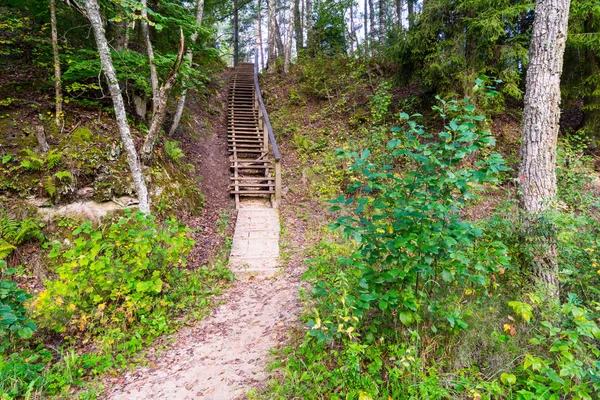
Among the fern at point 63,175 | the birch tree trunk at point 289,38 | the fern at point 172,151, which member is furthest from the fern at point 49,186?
the birch tree trunk at point 289,38

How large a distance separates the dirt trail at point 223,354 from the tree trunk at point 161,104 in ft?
11.5

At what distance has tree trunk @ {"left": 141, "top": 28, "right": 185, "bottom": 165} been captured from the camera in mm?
5227

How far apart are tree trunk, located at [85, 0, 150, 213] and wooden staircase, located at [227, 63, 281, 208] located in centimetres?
268

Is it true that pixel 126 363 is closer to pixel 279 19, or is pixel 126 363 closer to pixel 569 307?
pixel 569 307

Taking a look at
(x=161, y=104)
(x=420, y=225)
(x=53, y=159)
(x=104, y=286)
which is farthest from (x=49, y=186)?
(x=420, y=225)

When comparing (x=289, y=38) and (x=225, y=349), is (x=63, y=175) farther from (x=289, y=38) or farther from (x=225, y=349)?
(x=289, y=38)

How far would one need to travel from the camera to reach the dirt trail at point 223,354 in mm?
2598

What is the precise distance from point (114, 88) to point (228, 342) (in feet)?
14.0

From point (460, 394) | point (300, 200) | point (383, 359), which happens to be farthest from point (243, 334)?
point (300, 200)

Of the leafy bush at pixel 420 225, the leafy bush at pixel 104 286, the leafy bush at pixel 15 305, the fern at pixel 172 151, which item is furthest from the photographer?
the fern at pixel 172 151

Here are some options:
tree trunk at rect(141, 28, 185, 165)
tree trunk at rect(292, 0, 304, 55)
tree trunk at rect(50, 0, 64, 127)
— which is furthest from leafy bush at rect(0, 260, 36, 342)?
tree trunk at rect(292, 0, 304, 55)

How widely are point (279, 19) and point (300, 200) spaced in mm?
28077

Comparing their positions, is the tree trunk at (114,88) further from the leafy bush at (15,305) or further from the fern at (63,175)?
the leafy bush at (15,305)

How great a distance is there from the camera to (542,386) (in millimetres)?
1871
